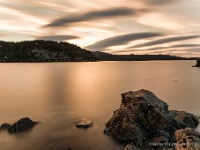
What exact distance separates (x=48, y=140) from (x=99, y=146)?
230 inches

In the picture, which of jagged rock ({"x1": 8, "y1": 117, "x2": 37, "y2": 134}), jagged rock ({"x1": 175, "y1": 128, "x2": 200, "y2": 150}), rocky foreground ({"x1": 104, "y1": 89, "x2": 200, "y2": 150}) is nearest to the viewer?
jagged rock ({"x1": 175, "y1": 128, "x2": 200, "y2": 150})

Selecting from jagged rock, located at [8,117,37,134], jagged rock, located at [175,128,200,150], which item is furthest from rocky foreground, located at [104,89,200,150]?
jagged rock, located at [8,117,37,134]

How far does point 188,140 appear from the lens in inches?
609

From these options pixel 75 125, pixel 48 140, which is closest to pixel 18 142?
pixel 48 140

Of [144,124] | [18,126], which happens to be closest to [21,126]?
[18,126]

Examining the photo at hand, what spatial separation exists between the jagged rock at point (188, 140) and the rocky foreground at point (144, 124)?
5377 mm

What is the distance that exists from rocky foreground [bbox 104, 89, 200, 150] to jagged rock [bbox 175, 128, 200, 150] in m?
5.38

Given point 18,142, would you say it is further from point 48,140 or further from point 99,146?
point 99,146

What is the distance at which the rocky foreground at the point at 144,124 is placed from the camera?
2323cm

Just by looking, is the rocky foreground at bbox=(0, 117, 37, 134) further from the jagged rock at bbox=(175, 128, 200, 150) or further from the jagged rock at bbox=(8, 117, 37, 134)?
the jagged rock at bbox=(175, 128, 200, 150)

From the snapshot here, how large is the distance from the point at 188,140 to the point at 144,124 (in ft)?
32.8

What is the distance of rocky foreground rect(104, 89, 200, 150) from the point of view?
23234mm

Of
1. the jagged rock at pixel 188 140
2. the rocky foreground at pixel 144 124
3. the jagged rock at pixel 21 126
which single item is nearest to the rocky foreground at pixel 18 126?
the jagged rock at pixel 21 126

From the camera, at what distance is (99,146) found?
2400 cm
